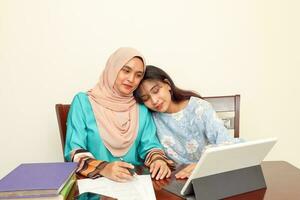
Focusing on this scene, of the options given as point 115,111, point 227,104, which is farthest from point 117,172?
point 227,104

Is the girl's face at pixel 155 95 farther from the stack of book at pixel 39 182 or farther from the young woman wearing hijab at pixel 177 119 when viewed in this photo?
the stack of book at pixel 39 182

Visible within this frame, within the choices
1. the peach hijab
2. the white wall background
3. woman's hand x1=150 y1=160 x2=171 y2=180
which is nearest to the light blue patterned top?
the peach hijab

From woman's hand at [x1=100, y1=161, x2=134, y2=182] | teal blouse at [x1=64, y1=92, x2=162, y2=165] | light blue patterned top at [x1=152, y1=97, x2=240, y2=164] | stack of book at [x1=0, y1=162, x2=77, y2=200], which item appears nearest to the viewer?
stack of book at [x1=0, y1=162, x2=77, y2=200]

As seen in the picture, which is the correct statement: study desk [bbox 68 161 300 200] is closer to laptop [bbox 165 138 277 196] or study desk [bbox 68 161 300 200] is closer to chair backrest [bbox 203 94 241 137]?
laptop [bbox 165 138 277 196]

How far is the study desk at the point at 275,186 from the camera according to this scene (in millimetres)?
832

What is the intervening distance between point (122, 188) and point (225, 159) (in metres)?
0.32

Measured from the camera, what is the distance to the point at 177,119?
1413 mm

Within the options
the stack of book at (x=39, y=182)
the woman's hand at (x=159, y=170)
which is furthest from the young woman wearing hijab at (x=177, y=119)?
the stack of book at (x=39, y=182)

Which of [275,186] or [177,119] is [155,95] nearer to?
[177,119]

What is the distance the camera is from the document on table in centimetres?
84

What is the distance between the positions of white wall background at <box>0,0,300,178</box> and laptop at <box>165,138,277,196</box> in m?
0.93

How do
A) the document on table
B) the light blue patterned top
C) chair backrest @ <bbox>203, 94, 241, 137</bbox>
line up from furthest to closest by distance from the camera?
1. chair backrest @ <bbox>203, 94, 241, 137</bbox>
2. the light blue patterned top
3. the document on table

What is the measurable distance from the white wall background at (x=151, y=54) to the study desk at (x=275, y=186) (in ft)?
2.75

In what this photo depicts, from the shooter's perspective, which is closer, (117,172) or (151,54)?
(117,172)
